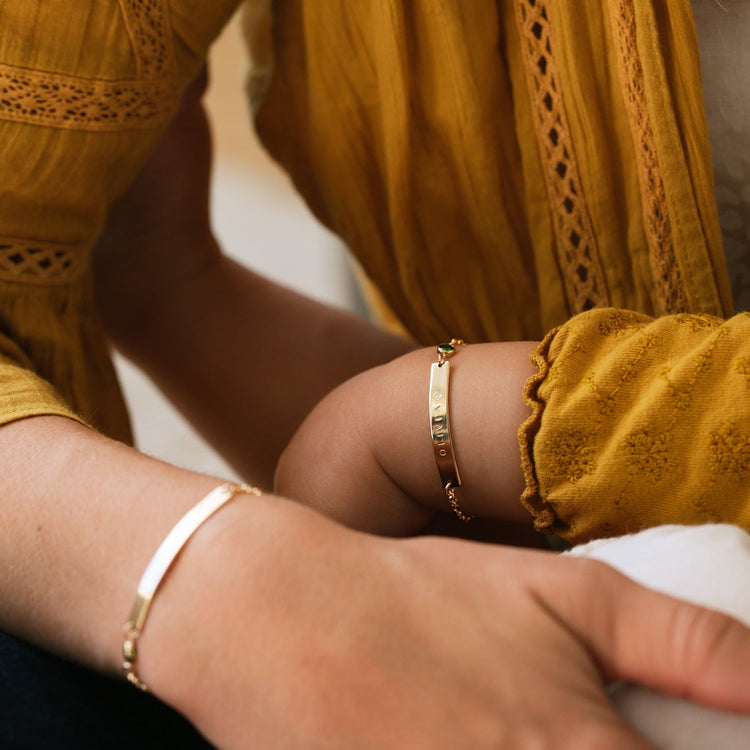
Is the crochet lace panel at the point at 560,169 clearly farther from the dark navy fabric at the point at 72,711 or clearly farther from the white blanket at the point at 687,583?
the dark navy fabric at the point at 72,711

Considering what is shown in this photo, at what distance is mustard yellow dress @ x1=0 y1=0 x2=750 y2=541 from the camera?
43 centimetres

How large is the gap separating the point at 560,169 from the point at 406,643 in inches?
15.6

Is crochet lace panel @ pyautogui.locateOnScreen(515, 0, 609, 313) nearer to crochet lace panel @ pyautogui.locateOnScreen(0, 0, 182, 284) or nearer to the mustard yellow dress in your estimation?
the mustard yellow dress

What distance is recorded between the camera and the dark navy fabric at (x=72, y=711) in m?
0.35

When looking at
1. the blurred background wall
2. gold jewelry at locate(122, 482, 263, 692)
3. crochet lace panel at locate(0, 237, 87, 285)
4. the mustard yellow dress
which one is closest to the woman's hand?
gold jewelry at locate(122, 482, 263, 692)

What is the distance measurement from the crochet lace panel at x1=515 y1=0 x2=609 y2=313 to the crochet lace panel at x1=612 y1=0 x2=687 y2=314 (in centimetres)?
4

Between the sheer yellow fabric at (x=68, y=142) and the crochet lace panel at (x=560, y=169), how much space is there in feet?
0.69

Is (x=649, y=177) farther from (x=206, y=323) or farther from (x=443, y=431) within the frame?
(x=206, y=323)

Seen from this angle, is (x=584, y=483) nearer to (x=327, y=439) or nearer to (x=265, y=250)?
(x=327, y=439)

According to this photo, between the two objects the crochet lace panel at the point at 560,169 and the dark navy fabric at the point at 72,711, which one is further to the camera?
the crochet lace panel at the point at 560,169

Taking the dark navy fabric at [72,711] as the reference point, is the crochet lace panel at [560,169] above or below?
above

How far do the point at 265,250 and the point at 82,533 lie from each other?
1.39 m

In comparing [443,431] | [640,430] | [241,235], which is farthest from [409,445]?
[241,235]

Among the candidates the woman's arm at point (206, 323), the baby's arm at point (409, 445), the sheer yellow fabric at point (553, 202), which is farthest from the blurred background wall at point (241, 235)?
the baby's arm at point (409, 445)
